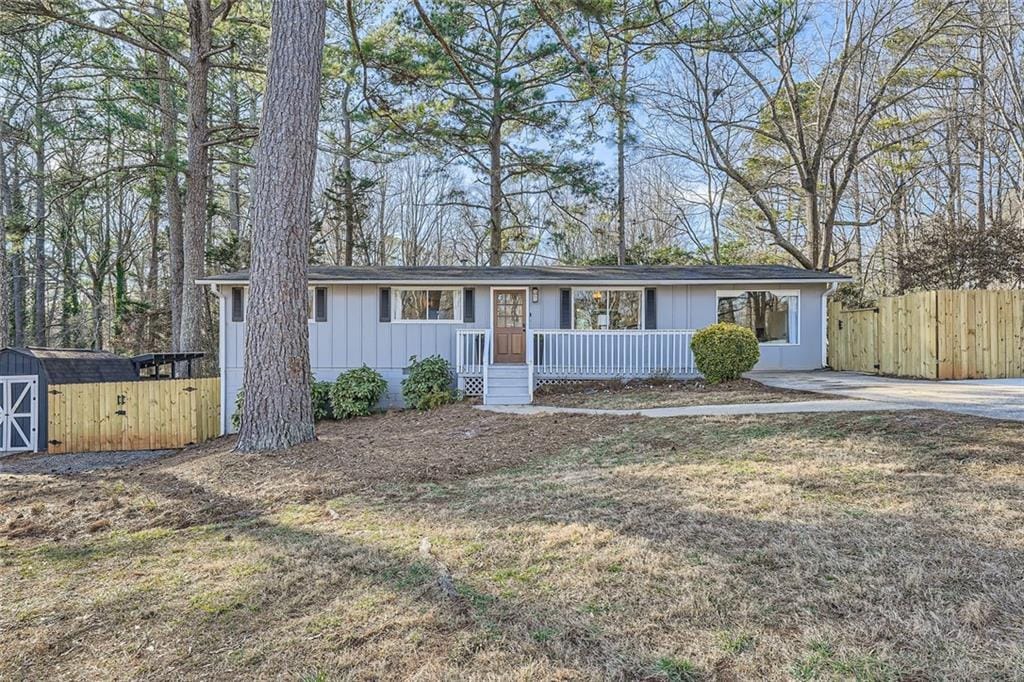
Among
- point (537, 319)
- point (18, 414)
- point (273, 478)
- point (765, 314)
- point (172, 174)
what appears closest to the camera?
point (273, 478)

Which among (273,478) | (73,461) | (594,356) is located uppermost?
(594,356)

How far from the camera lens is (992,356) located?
10125 millimetres

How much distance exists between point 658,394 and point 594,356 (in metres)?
2.14

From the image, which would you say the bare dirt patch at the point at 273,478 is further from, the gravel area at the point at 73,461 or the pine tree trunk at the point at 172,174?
the pine tree trunk at the point at 172,174

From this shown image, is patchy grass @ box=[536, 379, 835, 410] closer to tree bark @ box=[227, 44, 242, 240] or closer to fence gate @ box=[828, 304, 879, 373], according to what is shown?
fence gate @ box=[828, 304, 879, 373]

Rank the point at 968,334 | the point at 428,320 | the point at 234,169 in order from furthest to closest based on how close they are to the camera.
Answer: the point at 234,169, the point at 428,320, the point at 968,334

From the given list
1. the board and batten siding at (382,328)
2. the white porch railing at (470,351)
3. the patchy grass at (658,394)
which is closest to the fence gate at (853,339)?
the board and batten siding at (382,328)

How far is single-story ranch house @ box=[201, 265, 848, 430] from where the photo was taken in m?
11.4

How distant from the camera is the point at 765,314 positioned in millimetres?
12672

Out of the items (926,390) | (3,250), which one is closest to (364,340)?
(926,390)

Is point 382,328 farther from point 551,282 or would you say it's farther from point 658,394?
point 658,394

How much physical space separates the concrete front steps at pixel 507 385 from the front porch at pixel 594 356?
328 millimetres

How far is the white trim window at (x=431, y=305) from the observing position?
11.9 metres

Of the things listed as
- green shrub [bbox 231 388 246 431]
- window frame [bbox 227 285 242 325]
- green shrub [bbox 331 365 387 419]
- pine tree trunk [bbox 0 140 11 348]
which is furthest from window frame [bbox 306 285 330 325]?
pine tree trunk [bbox 0 140 11 348]
